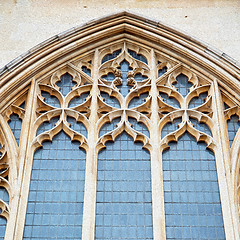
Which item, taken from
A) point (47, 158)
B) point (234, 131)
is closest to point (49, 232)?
point (47, 158)

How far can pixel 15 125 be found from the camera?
15.8 m

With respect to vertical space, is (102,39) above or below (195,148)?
above

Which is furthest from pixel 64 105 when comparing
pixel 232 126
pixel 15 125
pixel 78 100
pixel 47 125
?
pixel 232 126

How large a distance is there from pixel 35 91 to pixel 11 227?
3.68 m

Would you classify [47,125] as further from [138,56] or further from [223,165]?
[223,165]

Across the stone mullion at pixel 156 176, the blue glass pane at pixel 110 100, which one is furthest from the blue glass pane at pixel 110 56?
the stone mullion at pixel 156 176

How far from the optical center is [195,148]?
50.5 ft

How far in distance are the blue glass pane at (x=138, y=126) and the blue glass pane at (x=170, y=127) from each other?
0.38 meters

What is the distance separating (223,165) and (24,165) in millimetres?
4284

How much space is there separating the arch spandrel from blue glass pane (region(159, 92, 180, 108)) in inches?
0.9

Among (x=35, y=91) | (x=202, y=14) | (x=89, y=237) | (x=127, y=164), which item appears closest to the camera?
(x=89, y=237)

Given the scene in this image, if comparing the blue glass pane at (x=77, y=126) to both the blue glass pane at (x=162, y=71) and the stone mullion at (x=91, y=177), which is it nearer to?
the stone mullion at (x=91, y=177)

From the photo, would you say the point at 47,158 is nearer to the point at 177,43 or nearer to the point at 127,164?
the point at 127,164

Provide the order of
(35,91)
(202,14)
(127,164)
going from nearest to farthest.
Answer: (127,164)
(35,91)
(202,14)
